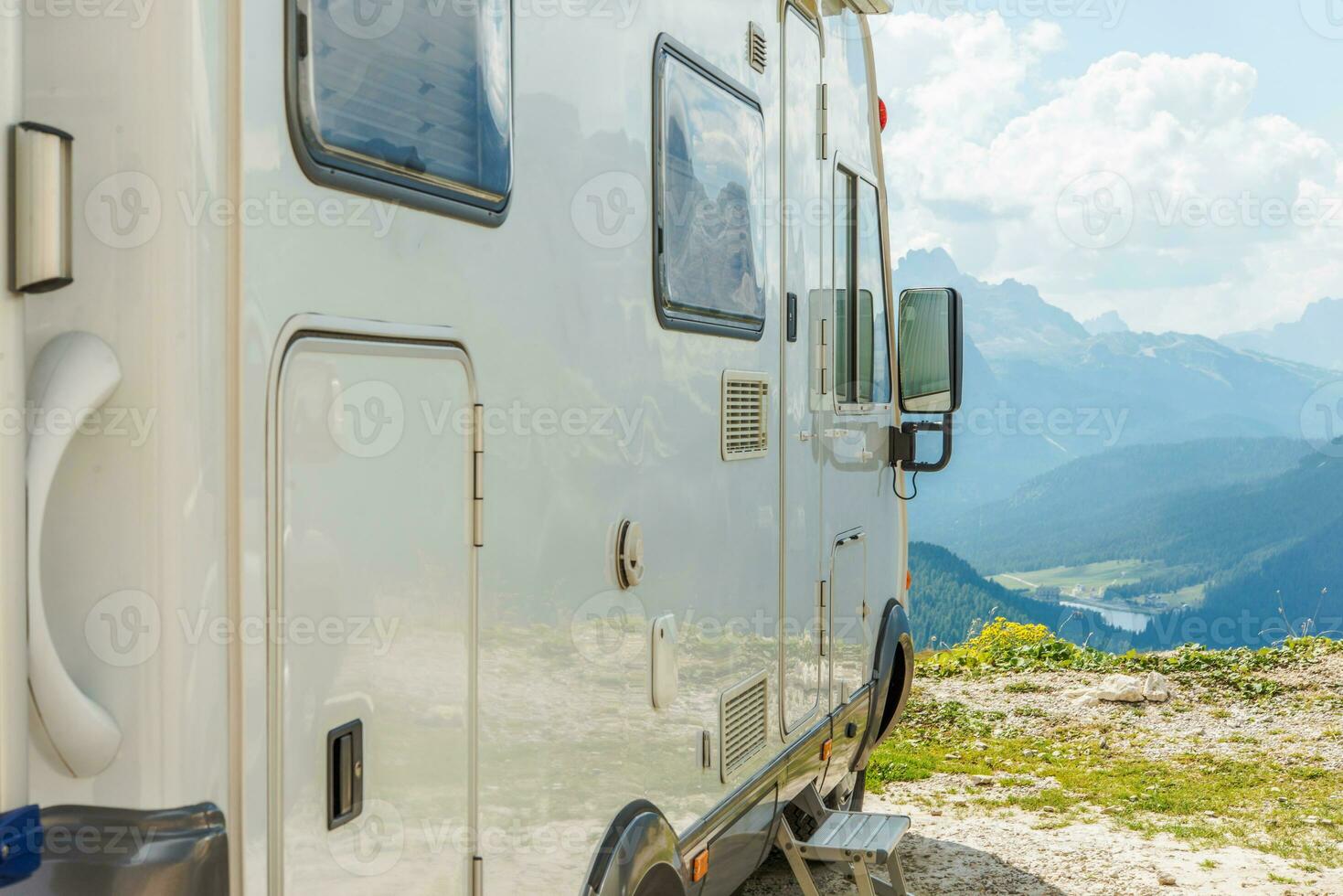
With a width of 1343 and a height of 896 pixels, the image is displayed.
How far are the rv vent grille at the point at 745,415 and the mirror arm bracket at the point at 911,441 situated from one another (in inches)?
63.4

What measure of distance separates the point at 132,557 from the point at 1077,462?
479ft

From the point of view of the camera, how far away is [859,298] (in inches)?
177

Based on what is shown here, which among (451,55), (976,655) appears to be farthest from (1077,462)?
(451,55)

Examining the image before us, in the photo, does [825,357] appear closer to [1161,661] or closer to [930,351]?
[930,351]

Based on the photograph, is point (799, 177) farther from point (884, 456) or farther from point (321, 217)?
point (321, 217)

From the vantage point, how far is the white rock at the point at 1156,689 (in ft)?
28.7

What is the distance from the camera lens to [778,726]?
356cm

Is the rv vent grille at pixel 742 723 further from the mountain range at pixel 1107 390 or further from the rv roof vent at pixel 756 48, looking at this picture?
the mountain range at pixel 1107 390
